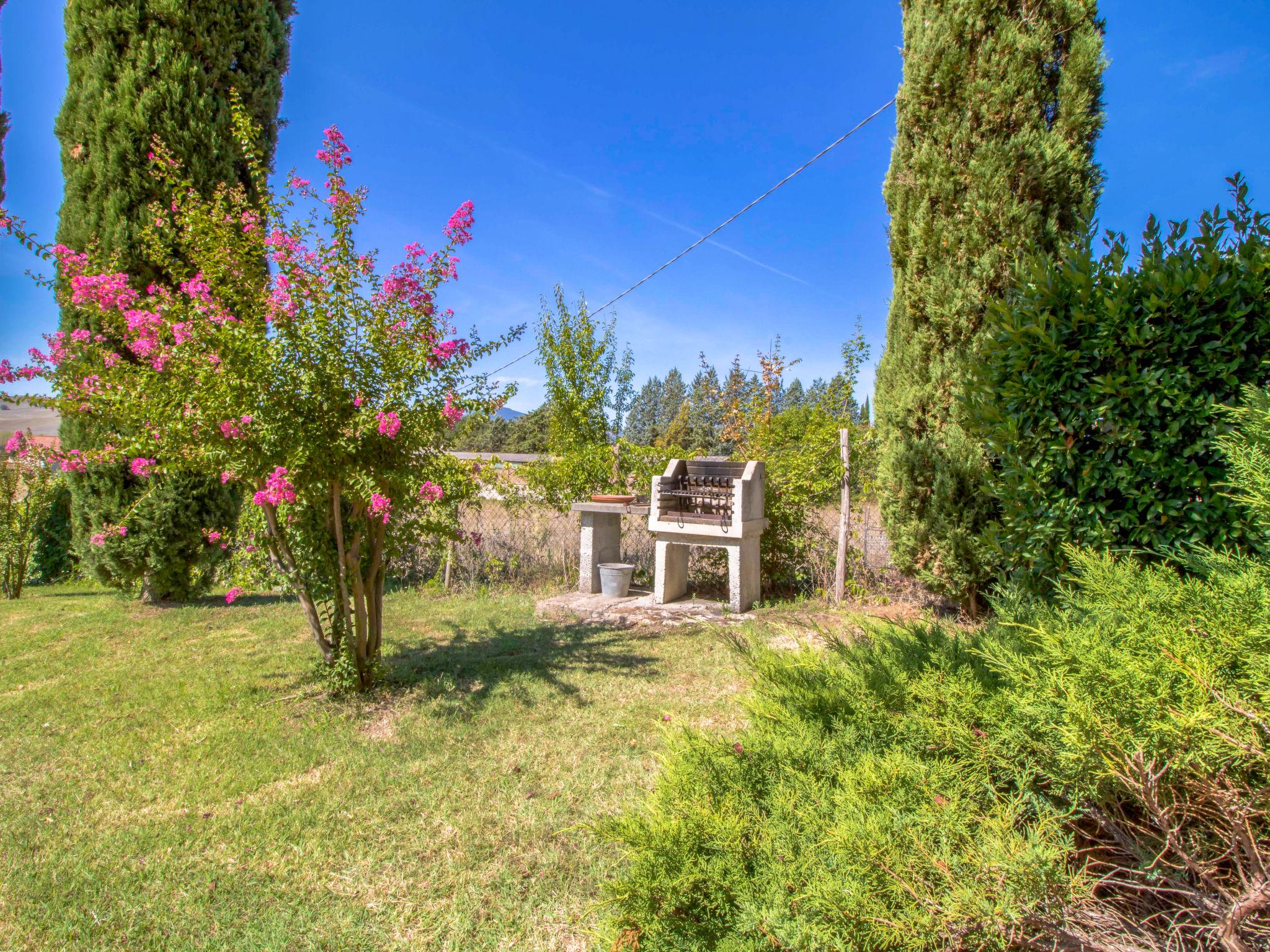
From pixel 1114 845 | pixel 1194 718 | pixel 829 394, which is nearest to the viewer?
pixel 1194 718

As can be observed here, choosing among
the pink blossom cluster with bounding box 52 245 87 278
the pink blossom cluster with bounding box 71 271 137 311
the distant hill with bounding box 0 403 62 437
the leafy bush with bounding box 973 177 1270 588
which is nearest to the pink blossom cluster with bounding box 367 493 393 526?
the pink blossom cluster with bounding box 71 271 137 311

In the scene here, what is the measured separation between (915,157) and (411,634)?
579cm

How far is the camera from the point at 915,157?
5.17 metres

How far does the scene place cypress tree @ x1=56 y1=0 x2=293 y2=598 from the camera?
6059mm

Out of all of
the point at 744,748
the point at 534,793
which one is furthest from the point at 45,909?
the point at 744,748

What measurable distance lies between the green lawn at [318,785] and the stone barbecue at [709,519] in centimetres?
120

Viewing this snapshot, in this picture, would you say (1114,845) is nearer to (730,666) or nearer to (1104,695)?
(1104,695)

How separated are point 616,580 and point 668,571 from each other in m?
0.58

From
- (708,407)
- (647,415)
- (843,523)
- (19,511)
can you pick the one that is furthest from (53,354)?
(647,415)

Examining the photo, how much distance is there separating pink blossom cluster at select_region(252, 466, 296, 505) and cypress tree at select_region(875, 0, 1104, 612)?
4.33 meters

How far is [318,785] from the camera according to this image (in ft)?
9.71

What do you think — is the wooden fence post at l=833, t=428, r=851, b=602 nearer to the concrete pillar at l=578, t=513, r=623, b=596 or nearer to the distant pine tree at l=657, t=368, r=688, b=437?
the concrete pillar at l=578, t=513, r=623, b=596

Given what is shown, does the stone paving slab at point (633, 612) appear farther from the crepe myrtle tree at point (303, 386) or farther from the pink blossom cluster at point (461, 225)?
the pink blossom cluster at point (461, 225)

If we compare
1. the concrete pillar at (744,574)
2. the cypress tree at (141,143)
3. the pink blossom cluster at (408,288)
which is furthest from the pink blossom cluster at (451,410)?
the cypress tree at (141,143)
